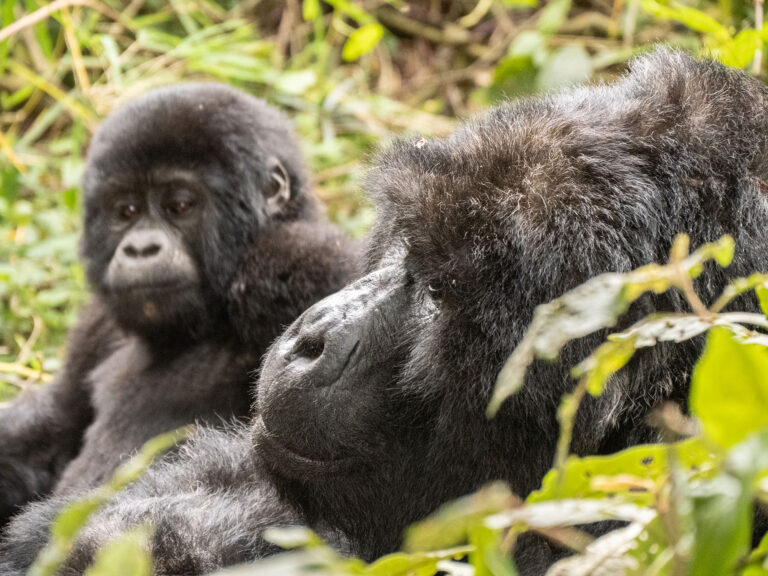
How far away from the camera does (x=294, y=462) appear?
66.8 inches

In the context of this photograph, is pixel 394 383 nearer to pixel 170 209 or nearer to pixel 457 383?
pixel 457 383

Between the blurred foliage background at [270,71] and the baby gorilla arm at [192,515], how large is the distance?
1.28m

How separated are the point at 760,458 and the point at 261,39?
17.2ft

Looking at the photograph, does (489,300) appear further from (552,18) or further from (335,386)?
(552,18)

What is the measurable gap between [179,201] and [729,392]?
2.56m

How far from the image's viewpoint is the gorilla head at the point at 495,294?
1.57 metres

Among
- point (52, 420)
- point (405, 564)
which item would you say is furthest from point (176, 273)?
point (405, 564)

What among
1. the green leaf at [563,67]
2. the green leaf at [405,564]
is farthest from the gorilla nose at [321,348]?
the green leaf at [563,67]

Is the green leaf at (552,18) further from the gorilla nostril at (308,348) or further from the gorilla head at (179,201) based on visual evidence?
the gorilla nostril at (308,348)

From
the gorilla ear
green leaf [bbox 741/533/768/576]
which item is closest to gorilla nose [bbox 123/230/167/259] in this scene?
the gorilla ear

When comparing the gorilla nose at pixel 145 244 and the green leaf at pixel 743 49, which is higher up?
the green leaf at pixel 743 49

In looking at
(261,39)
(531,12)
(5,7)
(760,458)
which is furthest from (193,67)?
(760,458)

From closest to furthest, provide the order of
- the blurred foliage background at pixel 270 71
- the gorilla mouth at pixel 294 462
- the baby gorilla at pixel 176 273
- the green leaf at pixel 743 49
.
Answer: the gorilla mouth at pixel 294 462 → the green leaf at pixel 743 49 → the baby gorilla at pixel 176 273 → the blurred foliage background at pixel 270 71

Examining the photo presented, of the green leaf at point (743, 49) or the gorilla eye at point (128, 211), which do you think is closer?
the green leaf at point (743, 49)
